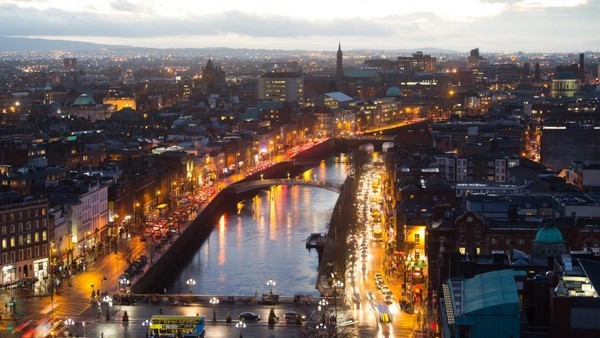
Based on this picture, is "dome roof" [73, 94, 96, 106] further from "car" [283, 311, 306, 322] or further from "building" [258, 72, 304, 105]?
"car" [283, 311, 306, 322]

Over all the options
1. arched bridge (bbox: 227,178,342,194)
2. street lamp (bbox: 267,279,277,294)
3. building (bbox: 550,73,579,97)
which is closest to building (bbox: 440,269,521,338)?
street lamp (bbox: 267,279,277,294)

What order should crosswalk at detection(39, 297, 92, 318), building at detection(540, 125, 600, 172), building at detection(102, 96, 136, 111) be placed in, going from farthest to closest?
1. building at detection(102, 96, 136, 111)
2. building at detection(540, 125, 600, 172)
3. crosswalk at detection(39, 297, 92, 318)

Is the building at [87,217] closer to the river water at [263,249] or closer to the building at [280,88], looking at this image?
the river water at [263,249]

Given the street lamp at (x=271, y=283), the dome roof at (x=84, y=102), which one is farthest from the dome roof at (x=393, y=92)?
the street lamp at (x=271, y=283)

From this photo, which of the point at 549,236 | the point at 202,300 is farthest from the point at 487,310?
the point at 202,300

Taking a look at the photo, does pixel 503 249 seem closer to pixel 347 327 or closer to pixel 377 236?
pixel 347 327

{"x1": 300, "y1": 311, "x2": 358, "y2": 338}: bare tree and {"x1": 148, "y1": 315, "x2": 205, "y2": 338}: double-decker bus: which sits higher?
{"x1": 148, "y1": 315, "x2": 205, "y2": 338}: double-decker bus
